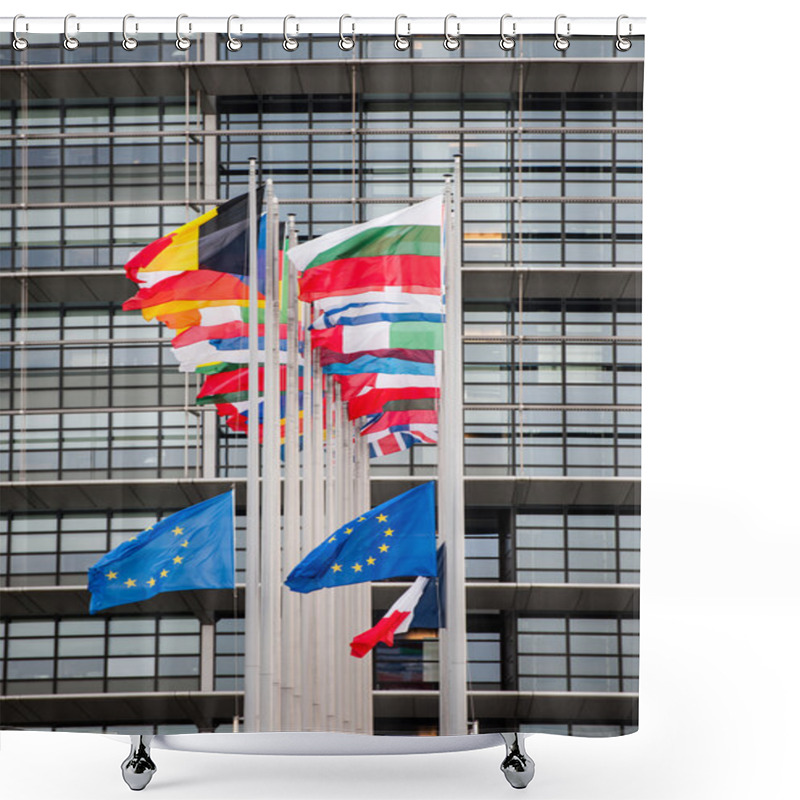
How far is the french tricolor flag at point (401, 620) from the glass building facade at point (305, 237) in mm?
50

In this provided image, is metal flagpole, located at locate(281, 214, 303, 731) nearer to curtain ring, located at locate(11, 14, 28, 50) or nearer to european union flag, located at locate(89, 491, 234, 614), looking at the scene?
european union flag, located at locate(89, 491, 234, 614)

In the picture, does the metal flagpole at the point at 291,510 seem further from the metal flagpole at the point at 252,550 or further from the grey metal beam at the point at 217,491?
the grey metal beam at the point at 217,491

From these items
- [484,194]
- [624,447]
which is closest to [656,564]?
[624,447]

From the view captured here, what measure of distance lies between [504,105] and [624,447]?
4.68ft

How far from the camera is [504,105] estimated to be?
15.5 feet

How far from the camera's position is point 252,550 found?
15.3 feet

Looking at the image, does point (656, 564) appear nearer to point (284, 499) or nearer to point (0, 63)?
point (284, 499)

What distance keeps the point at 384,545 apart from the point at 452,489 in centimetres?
34

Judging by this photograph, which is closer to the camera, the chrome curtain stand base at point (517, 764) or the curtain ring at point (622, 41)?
the curtain ring at point (622, 41)

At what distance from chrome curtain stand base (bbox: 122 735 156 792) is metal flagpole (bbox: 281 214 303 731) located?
573mm

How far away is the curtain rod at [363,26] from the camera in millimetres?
4672

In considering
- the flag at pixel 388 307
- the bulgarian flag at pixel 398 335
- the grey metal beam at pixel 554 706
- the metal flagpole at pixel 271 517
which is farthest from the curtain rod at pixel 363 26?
the grey metal beam at pixel 554 706

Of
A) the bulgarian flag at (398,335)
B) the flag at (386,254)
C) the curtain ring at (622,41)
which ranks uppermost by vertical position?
the curtain ring at (622,41)

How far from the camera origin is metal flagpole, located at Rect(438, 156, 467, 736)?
464cm
